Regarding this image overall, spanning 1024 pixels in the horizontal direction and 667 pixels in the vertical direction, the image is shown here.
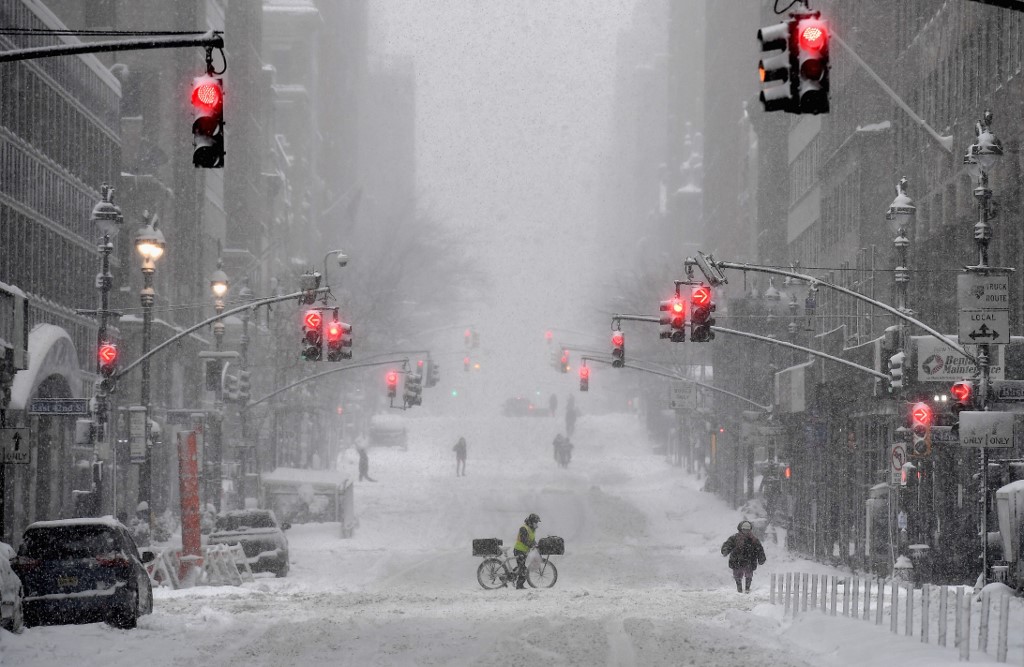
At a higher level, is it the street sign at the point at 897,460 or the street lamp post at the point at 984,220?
the street lamp post at the point at 984,220

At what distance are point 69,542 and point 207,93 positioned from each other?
10.9 m

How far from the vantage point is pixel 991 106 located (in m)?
39.1

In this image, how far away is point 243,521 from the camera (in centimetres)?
3912

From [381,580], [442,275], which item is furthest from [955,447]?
[442,275]

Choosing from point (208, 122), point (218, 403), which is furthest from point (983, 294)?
point (218, 403)

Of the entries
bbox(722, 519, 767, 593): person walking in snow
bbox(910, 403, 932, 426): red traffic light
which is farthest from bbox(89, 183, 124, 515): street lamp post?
bbox(910, 403, 932, 426): red traffic light

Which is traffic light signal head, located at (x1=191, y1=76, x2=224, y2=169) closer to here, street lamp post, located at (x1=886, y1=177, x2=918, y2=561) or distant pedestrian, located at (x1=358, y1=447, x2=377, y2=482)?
street lamp post, located at (x1=886, y1=177, x2=918, y2=561)

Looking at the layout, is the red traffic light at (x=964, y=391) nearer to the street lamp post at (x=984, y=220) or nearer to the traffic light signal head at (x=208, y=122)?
the street lamp post at (x=984, y=220)

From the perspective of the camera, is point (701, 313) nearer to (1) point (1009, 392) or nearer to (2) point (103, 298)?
(1) point (1009, 392)

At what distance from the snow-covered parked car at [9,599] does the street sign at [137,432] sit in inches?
629

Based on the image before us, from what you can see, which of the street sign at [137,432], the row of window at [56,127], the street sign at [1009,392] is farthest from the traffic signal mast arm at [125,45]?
the row of window at [56,127]

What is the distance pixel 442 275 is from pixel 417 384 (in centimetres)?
5218

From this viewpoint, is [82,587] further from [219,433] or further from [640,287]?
[640,287]

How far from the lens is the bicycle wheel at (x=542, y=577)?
3559cm
